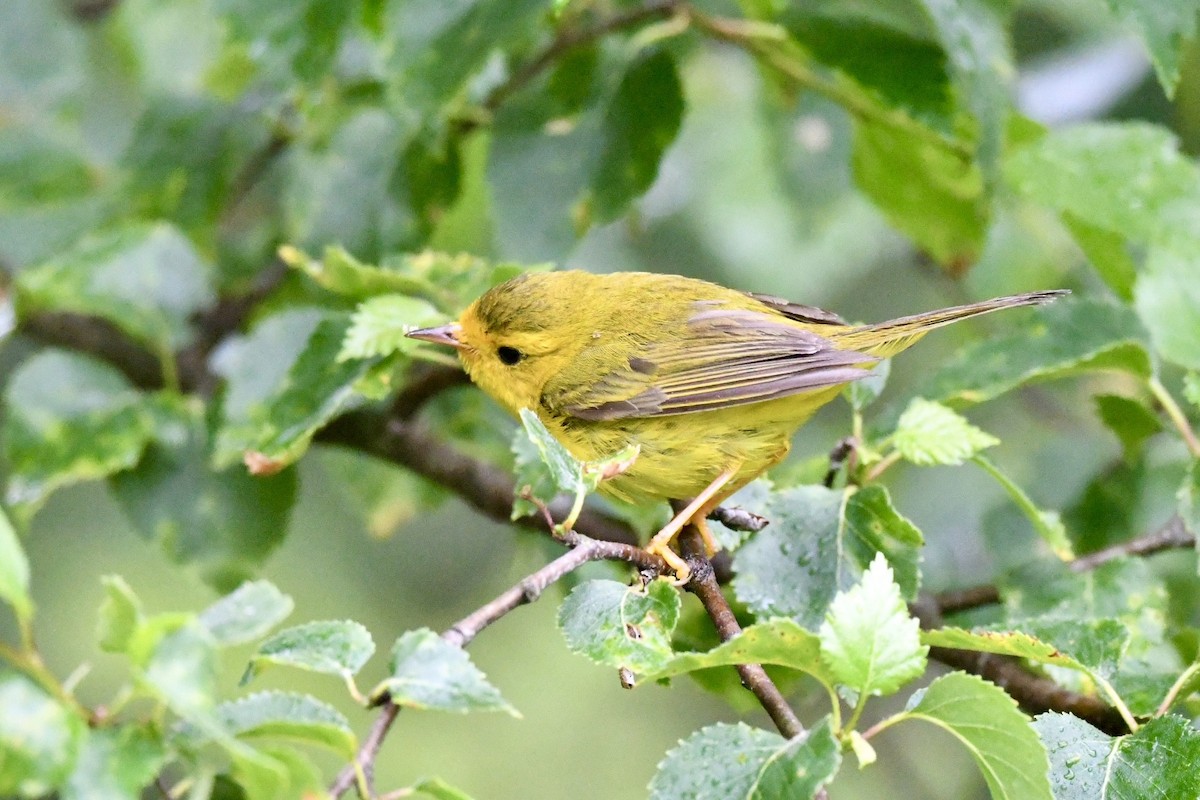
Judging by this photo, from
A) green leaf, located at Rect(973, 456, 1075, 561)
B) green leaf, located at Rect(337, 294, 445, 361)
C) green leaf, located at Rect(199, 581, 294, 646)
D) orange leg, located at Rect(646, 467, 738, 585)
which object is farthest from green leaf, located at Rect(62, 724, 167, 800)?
green leaf, located at Rect(973, 456, 1075, 561)

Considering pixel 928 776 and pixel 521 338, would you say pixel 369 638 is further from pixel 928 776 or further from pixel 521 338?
pixel 928 776

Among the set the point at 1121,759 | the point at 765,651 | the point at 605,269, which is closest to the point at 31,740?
the point at 765,651

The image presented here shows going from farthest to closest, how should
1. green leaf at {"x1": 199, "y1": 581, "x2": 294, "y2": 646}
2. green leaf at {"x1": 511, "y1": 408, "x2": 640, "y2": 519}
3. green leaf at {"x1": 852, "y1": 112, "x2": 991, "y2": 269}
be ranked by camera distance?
1. green leaf at {"x1": 852, "y1": 112, "x2": 991, "y2": 269}
2. green leaf at {"x1": 511, "y1": 408, "x2": 640, "y2": 519}
3. green leaf at {"x1": 199, "y1": 581, "x2": 294, "y2": 646}

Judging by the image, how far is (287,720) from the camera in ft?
4.92

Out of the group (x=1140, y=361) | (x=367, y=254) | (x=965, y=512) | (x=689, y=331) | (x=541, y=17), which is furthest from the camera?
(x=965, y=512)

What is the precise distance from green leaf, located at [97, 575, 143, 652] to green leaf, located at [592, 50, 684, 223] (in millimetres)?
1917

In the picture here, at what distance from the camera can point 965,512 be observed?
4.53m

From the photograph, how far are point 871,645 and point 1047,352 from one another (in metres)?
1.30

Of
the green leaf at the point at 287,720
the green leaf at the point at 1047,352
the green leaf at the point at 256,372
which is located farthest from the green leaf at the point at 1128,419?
the green leaf at the point at 287,720

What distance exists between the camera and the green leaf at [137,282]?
11.1 ft

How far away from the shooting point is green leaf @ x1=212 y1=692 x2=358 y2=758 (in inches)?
58.6

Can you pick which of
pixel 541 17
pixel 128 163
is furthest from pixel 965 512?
pixel 128 163

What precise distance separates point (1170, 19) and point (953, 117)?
22.2 inches

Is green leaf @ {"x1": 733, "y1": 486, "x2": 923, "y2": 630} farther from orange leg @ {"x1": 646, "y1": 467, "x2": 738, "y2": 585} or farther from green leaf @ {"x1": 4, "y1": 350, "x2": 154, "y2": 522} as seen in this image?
green leaf @ {"x1": 4, "y1": 350, "x2": 154, "y2": 522}
